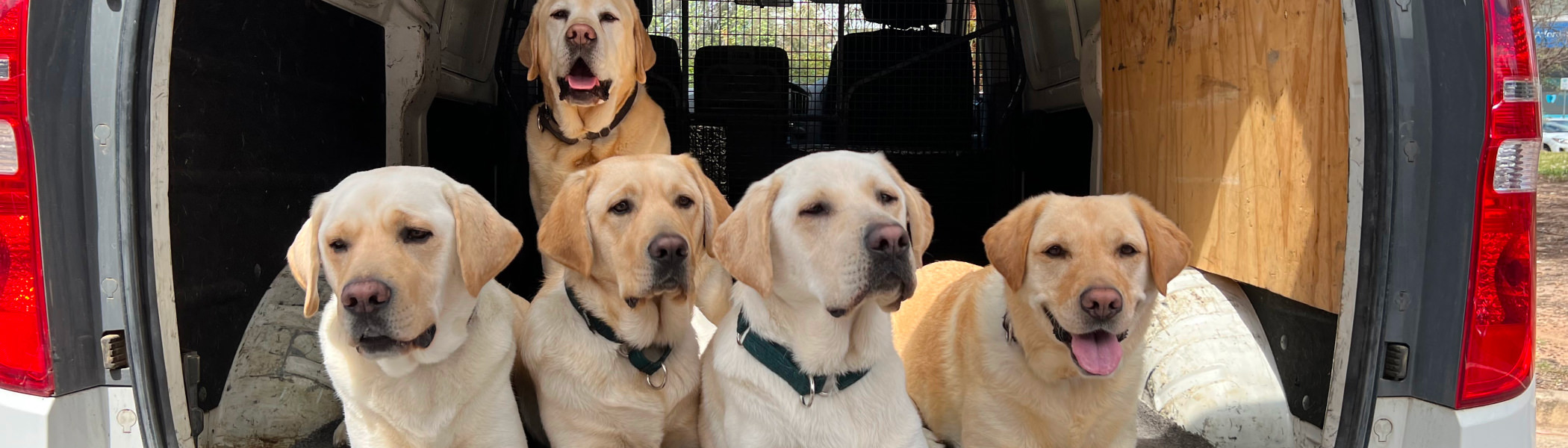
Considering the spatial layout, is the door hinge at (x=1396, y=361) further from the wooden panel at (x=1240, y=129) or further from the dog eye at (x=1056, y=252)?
the dog eye at (x=1056, y=252)

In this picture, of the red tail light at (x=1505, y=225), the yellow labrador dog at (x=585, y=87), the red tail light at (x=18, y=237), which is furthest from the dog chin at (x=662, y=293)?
the red tail light at (x=1505, y=225)

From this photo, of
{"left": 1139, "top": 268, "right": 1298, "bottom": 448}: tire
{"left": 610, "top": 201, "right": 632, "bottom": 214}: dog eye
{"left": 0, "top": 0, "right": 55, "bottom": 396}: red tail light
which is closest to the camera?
{"left": 0, "top": 0, "right": 55, "bottom": 396}: red tail light

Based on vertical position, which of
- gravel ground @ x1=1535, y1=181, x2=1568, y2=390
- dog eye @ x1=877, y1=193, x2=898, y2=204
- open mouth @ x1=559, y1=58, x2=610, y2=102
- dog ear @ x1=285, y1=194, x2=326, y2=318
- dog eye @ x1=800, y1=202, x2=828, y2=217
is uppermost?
open mouth @ x1=559, y1=58, x2=610, y2=102

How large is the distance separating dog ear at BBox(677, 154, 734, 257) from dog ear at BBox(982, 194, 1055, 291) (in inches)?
27.4

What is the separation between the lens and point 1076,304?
93.0 inches

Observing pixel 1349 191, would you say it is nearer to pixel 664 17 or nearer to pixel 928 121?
pixel 928 121

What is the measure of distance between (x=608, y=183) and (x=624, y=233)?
15 cm

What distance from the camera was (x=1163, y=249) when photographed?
2492 millimetres

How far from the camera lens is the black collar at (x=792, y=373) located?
7.36 feet

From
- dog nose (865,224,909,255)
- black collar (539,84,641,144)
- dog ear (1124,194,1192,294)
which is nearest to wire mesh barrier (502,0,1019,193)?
black collar (539,84,641,144)

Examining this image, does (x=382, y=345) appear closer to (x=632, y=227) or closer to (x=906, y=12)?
(x=632, y=227)

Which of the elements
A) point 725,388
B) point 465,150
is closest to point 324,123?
point 465,150

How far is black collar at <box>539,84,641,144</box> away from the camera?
385cm

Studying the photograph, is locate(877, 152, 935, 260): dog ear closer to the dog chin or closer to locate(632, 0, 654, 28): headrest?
the dog chin
